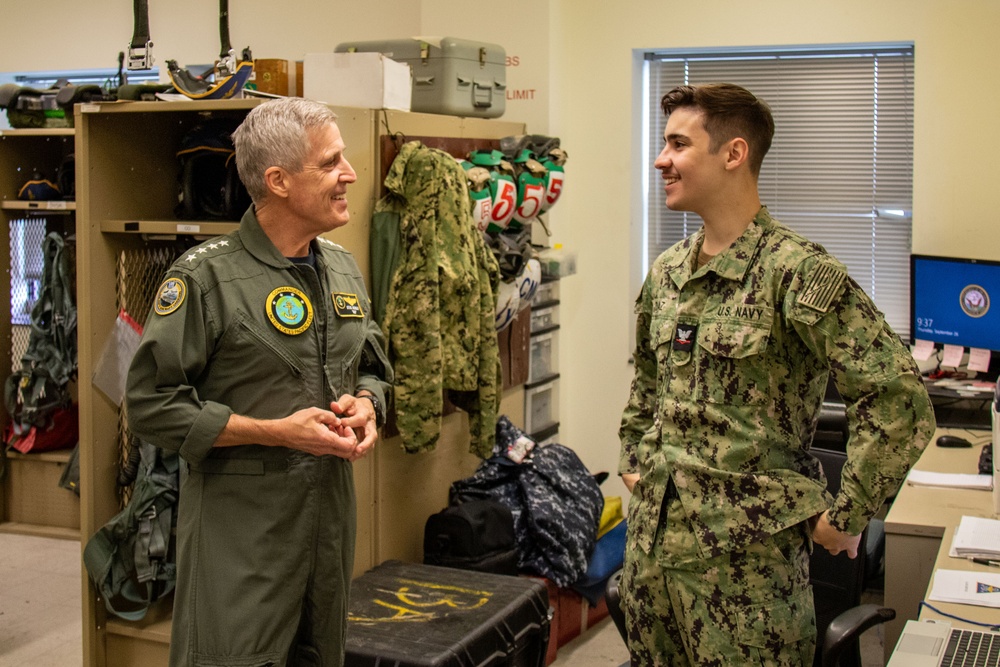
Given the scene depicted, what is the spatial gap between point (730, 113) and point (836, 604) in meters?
1.33

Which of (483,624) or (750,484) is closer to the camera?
(750,484)

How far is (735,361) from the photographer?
7.04 ft

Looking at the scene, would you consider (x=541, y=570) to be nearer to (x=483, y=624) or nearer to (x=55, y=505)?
(x=483, y=624)

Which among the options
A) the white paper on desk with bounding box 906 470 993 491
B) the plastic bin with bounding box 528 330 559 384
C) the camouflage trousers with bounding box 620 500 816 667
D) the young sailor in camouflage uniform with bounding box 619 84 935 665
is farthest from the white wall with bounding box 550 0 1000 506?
the camouflage trousers with bounding box 620 500 816 667

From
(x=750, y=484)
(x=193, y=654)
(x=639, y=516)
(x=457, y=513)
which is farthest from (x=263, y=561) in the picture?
(x=457, y=513)

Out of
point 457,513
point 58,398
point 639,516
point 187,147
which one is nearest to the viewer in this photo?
point 639,516

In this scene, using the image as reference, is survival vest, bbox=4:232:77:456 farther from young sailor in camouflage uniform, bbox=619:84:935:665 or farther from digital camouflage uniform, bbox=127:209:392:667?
young sailor in camouflage uniform, bbox=619:84:935:665

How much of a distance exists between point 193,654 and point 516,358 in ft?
8.71

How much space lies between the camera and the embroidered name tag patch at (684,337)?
222cm

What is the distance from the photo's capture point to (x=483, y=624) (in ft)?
10.3

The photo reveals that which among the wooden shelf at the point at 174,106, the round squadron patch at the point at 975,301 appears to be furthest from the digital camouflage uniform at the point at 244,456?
the round squadron patch at the point at 975,301

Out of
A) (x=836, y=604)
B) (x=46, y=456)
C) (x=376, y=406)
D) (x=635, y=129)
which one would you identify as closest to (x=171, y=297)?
(x=376, y=406)

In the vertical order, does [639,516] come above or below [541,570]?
above

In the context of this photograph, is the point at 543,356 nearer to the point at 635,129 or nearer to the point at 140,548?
the point at 635,129
